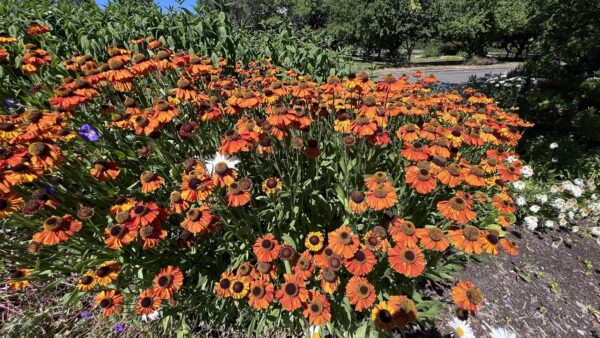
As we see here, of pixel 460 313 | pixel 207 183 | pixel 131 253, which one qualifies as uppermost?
pixel 207 183

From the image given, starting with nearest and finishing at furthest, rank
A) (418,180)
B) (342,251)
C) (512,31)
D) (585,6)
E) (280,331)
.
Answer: (342,251) → (418,180) → (280,331) → (585,6) → (512,31)

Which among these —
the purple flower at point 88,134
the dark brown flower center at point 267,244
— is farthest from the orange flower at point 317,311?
the purple flower at point 88,134

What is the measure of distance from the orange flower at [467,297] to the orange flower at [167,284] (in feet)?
6.21

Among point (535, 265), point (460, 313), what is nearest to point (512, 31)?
point (535, 265)

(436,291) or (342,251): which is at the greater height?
(342,251)

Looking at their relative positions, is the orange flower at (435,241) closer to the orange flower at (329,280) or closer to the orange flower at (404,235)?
the orange flower at (404,235)

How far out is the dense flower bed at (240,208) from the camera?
198 centimetres

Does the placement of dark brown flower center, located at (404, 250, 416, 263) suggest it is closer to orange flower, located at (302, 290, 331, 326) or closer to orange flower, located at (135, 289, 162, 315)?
orange flower, located at (302, 290, 331, 326)

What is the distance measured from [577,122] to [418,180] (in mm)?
6826

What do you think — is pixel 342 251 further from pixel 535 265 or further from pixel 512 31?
pixel 512 31

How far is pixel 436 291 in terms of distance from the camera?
318 centimetres

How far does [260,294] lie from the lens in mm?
1976

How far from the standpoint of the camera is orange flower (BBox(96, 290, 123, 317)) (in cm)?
207

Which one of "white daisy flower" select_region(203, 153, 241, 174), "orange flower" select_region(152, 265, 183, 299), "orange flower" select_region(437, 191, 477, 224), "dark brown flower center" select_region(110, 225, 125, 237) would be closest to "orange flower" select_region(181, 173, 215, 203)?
"white daisy flower" select_region(203, 153, 241, 174)
